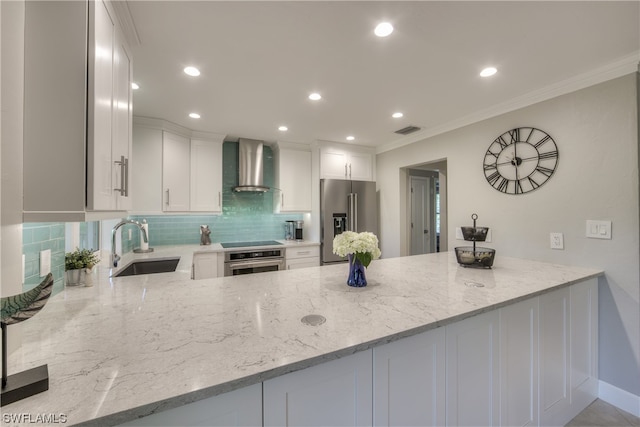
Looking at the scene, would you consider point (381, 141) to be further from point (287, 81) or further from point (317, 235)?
point (287, 81)

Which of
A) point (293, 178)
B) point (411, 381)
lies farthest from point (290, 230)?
point (411, 381)

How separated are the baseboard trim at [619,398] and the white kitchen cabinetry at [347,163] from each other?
125 inches

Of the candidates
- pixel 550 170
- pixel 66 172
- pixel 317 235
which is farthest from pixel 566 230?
Result: pixel 66 172

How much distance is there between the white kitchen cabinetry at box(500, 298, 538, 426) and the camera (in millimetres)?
1277

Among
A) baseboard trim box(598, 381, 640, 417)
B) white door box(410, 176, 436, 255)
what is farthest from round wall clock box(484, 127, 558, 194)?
white door box(410, 176, 436, 255)

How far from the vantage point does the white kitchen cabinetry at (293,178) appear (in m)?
3.74

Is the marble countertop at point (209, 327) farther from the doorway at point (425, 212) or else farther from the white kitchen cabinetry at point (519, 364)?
the doorway at point (425, 212)

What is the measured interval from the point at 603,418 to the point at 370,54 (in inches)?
113

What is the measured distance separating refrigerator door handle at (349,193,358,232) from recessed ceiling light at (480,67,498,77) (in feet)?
7.07

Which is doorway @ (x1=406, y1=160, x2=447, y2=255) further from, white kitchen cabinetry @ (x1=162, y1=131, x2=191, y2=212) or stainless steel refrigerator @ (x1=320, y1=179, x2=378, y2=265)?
white kitchen cabinetry @ (x1=162, y1=131, x2=191, y2=212)

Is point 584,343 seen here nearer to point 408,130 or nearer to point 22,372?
point 408,130

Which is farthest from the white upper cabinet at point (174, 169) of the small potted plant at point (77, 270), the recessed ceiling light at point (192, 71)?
the small potted plant at point (77, 270)

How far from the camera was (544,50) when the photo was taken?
1.63m

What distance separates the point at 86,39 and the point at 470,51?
199 centimetres
